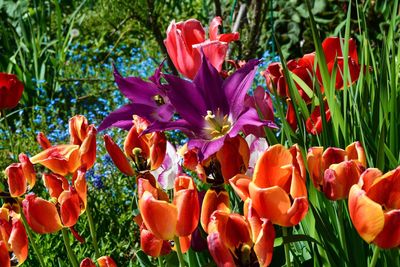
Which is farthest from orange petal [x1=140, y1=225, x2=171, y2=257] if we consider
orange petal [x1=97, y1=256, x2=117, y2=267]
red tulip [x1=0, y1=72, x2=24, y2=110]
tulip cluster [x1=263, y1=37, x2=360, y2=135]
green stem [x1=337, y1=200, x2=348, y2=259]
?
red tulip [x1=0, y1=72, x2=24, y2=110]

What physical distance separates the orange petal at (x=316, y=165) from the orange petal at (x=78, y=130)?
428 mm

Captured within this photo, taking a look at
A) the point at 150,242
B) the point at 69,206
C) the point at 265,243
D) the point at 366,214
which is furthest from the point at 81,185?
the point at 366,214

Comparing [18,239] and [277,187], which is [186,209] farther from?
[18,239]

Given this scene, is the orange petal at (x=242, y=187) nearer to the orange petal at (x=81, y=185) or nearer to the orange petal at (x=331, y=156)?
the orange petal at (x=331, y=156)

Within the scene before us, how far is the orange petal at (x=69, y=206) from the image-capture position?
1227 millimetres

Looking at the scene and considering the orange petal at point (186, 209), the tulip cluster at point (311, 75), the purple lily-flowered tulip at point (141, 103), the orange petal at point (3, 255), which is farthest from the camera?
the tulip cluster at point (311, 75)

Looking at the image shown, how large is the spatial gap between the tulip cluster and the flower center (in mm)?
201

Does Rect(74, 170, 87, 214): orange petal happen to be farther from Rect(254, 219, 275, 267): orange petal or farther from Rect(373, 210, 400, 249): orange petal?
Rect(373, 210, 400, 249): orange petal

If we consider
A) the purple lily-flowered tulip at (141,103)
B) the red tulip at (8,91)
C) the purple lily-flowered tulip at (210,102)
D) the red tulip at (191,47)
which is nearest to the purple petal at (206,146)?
the purple lily-flowered tulip at (210,102)

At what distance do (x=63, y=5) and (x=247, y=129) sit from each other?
199 inches

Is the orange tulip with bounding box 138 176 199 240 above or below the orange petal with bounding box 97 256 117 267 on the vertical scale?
above

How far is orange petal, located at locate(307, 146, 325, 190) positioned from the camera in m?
1.16

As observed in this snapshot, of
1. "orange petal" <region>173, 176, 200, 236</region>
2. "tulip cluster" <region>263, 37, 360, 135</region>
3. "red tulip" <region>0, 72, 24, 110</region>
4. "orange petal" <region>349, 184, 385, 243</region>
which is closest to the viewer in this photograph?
"orange petal" <region>349, 184, 385, 243</region>

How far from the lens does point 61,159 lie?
4.33 ft
